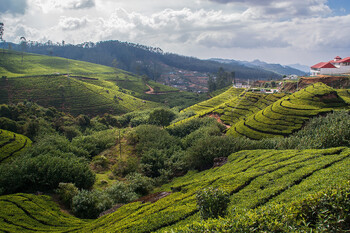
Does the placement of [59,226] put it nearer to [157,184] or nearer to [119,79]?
[157,184]

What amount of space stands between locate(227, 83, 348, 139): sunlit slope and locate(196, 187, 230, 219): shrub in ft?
106

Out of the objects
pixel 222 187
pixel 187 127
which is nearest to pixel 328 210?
pixel 222 187

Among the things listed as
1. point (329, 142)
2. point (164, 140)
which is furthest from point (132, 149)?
point (329, 142)

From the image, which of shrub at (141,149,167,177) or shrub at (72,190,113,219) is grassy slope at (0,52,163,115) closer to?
shrub at (141,149,167,177)

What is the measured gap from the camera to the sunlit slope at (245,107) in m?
60.3

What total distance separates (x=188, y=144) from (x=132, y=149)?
12.5m

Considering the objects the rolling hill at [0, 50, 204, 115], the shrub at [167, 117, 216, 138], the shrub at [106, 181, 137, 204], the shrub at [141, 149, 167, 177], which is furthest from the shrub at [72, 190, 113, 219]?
the rolling hill at [0, 50, 204, 115]

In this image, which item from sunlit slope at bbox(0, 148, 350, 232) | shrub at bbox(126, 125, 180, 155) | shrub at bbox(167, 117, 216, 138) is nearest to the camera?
sunlit slope at bbox(0, 148, 350, 232)

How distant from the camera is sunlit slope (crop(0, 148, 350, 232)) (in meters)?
14.9

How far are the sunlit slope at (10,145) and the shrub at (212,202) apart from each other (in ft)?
124

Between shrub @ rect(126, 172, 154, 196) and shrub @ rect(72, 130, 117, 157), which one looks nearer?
Answer: shrub @ rect(126, 172, 154, 196)

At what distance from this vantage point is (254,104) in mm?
64062

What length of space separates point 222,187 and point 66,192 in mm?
17799

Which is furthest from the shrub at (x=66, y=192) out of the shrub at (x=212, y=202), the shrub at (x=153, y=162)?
the shrub at (x=212, y=202)
